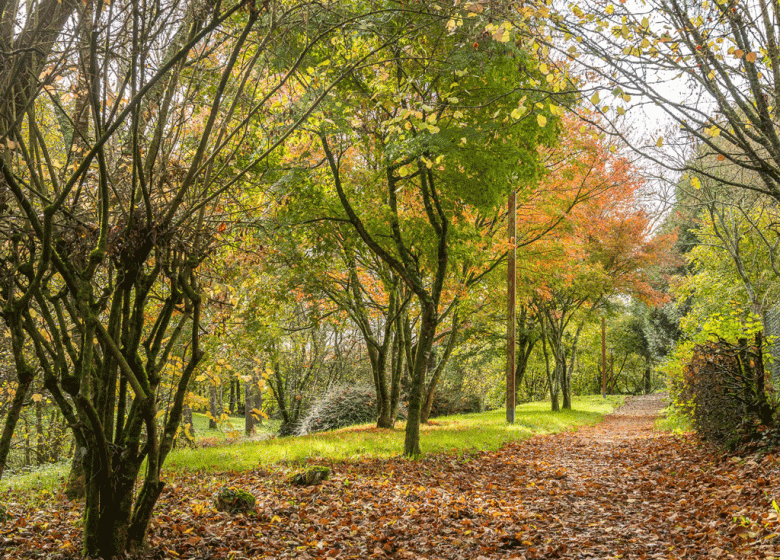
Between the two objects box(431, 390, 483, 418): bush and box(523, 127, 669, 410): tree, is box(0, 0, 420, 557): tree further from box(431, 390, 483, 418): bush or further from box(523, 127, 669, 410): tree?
box(431, 390, 483, 418): bush

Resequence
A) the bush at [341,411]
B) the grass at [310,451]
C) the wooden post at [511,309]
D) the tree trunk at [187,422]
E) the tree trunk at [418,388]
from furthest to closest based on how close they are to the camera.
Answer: the bush at [341,411] < the wooden post at [511,309] < the tree trunk at [418,388] < the grass at [310,451] < the tree trunk at [187,422]

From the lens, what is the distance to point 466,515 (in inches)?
225

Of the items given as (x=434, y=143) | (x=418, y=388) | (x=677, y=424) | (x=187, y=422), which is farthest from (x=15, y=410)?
(x=187, y=422)

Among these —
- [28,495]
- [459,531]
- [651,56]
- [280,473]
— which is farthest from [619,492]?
[28,495]

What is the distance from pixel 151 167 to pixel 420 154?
4.39 m

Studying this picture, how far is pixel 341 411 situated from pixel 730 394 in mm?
12808

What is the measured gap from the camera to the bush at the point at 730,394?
6832 mm

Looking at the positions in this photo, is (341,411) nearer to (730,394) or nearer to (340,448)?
(340,448)

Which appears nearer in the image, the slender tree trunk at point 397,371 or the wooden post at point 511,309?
the slender tree trunk at point 397,371

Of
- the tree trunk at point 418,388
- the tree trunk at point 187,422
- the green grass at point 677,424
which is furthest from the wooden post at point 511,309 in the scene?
the tree trunk at point 187,422

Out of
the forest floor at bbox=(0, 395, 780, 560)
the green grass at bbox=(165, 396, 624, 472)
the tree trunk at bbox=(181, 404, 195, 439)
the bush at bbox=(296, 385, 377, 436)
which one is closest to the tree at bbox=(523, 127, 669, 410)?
the green grass at bbox=(165, 396, 624, 472)

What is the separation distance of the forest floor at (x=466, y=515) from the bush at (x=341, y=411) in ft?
30.8

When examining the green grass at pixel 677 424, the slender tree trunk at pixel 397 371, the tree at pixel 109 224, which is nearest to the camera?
the tree at pixel 109 224

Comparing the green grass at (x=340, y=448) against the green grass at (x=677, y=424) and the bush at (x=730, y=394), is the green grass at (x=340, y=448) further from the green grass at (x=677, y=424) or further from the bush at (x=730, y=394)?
the bush at (x=730, y=394)
